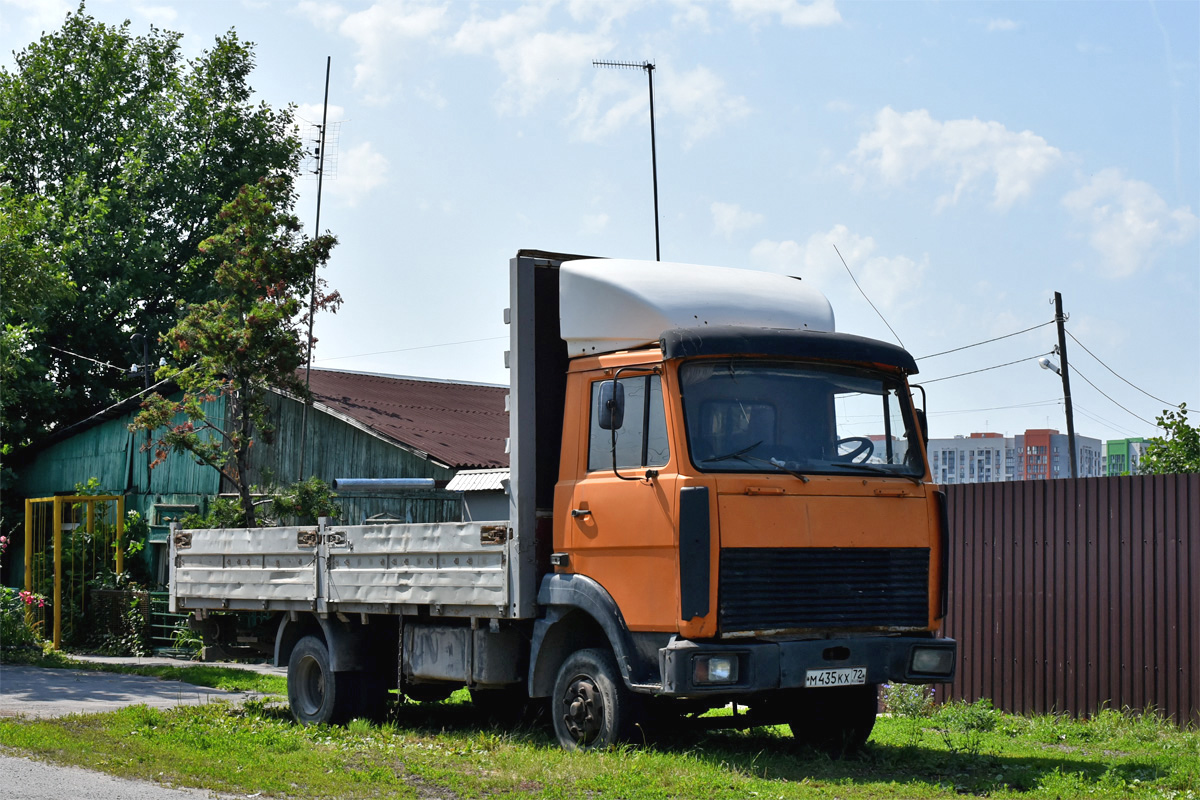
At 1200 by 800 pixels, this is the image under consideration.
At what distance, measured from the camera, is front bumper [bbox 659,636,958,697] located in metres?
8.10

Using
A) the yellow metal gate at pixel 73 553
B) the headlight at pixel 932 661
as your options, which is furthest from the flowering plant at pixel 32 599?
the headlight at pixel 932 661

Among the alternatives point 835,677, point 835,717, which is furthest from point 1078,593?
point 835,677

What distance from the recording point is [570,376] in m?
9.55

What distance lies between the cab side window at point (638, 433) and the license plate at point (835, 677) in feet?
5.47

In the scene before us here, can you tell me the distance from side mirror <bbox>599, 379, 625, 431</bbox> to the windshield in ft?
1.48

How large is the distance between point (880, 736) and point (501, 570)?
3.52m

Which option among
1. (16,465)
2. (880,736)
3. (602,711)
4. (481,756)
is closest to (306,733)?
(481,756)

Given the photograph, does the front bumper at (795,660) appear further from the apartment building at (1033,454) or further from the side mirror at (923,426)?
the apartment building at (1033,454)

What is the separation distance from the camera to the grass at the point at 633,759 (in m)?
7.82

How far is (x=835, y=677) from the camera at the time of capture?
848 centimetres

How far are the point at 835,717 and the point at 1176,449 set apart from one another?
16931 mm

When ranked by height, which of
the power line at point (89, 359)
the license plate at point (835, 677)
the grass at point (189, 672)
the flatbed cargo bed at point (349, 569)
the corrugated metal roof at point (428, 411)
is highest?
the power line at point (89, 359)

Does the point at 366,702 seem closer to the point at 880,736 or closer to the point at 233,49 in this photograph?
the point at 880,736

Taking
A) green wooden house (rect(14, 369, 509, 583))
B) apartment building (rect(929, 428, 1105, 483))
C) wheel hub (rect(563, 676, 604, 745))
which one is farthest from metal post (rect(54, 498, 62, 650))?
apartment building (rect(929, 428, 1105, 483))
